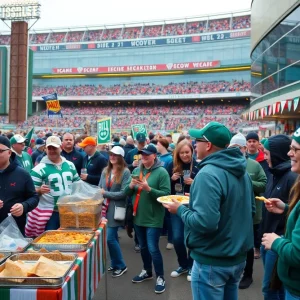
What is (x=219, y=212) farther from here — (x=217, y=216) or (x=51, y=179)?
(x=51, y=179)

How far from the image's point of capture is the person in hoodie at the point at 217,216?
276 centimetres

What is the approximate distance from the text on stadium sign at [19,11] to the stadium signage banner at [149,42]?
25.8 metres

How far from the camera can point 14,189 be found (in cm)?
422

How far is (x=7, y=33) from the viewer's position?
74.2 m

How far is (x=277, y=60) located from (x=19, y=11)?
31.3 m

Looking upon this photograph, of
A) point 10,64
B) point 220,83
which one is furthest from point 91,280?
point 220,83

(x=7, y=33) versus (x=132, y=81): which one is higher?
(x=7, y=33)

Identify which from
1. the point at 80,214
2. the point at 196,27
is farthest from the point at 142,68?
the point at 80,214

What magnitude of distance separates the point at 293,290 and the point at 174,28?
223 feet

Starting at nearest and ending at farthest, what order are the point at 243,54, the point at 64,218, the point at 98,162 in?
the point at 64,218
the point at 98,162
the point at 243,54

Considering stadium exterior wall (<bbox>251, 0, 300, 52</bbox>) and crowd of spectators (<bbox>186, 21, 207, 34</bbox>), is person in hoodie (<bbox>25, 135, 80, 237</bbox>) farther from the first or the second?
crowd of spectators (<bbox>186, 21, 207, 34</bbox>)

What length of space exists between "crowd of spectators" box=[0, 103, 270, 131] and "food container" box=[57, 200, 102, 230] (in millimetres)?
46689

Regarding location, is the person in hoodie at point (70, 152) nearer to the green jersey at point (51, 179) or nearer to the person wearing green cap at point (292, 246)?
the green jersey at point (51, 179)

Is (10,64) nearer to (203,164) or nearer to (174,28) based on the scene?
(203,164)
